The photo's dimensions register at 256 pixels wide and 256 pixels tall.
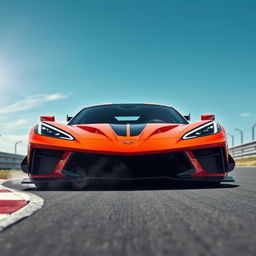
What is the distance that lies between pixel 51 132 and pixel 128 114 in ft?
7.08

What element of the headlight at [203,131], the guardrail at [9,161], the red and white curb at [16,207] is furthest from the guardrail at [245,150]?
the red and white curb at [16,207]

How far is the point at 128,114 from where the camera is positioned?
6.93 metres

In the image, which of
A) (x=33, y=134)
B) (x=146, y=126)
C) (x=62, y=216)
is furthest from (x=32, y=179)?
(x=62, y=216)

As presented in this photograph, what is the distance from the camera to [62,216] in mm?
2691

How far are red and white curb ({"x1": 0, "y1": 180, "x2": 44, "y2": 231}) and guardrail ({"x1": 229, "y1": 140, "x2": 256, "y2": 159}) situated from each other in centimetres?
1874

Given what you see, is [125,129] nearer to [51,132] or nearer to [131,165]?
[131,165]

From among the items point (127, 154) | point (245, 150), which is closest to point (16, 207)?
point (127, 154)

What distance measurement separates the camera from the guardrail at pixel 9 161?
1503 cm

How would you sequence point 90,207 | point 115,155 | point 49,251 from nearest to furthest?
point 49,251 → point 90,207 → point 115,155

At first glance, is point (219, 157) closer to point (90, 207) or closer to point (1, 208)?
point (90, 207)

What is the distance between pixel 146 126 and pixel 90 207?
221 cm

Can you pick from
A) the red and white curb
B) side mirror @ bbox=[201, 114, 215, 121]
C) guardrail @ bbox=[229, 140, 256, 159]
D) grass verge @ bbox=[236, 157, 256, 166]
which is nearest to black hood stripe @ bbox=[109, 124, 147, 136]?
side mirror @ bbox=[201, 114, 215, 121]

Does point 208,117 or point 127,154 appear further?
point 208,117

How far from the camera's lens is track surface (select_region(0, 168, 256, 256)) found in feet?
5.54
